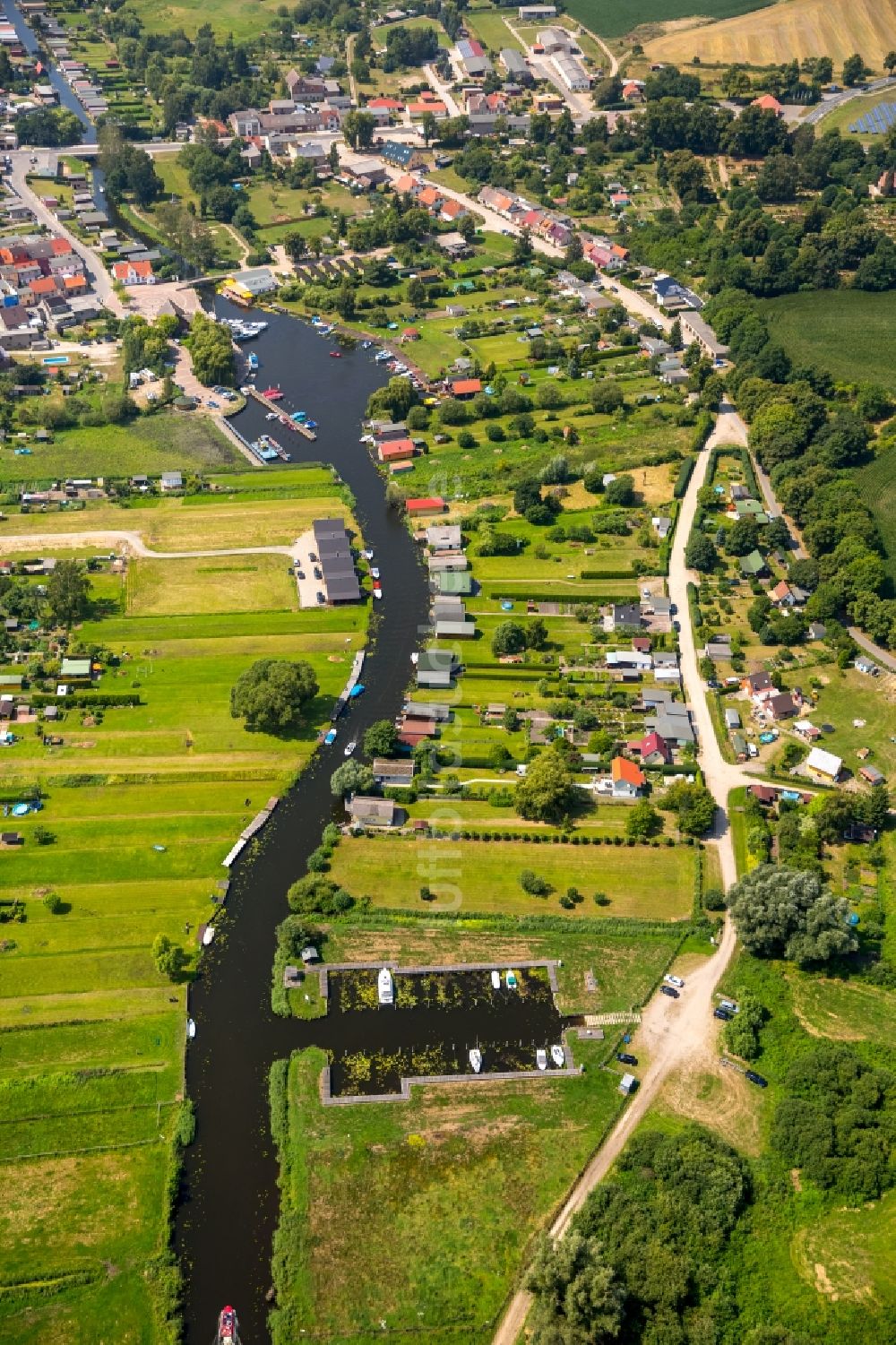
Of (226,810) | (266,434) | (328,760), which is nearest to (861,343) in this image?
(266,434)

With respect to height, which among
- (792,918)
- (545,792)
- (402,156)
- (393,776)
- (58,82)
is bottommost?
(393,776)

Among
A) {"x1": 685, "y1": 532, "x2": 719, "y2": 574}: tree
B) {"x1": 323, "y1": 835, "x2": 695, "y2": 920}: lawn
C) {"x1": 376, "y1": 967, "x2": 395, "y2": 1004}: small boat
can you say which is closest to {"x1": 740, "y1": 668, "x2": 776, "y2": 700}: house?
{"x1": 685, "y1": 532, "x2": 719, "y2": 574}: tree

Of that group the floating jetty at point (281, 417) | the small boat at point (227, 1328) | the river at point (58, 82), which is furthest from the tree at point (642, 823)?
the river at point (58, 82)

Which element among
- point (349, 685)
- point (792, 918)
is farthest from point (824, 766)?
point (349, 685)

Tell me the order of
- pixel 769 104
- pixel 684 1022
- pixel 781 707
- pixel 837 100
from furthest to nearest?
pixel 837 100
pixel 769 104
pixel 781 707
pixel 684 1022

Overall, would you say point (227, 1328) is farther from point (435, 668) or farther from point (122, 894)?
point (435, 668)

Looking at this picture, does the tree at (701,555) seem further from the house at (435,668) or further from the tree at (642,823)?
the tree at (642,823)
